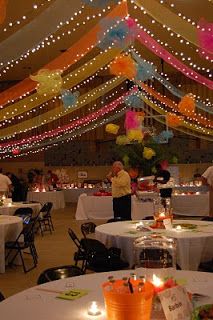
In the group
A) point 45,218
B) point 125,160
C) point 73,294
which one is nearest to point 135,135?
point 125,160

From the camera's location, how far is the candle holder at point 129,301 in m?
2.11

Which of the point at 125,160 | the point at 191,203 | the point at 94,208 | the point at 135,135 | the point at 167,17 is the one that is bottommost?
the point at 94,208

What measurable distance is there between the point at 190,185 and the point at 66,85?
223 inches

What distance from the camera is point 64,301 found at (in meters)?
2.85

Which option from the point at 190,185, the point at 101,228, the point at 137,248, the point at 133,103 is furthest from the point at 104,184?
the point at 137,248

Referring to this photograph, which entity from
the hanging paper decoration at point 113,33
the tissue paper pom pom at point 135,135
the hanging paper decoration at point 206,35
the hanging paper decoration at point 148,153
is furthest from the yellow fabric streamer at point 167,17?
the hanging paper decoration at point 148,153

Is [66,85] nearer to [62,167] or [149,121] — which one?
[149,121]

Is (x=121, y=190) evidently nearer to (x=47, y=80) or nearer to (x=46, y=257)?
(x=46, y=257)

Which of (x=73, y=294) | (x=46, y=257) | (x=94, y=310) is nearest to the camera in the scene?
(x=94, y=310)

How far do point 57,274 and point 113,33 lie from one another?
147 inches

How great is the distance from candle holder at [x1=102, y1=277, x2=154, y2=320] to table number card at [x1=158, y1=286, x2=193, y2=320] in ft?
0.22

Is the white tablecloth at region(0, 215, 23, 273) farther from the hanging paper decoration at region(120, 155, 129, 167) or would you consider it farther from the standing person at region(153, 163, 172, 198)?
the hanging paper decoration at region(120, 155, 129, 167)

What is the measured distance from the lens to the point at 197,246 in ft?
16.8

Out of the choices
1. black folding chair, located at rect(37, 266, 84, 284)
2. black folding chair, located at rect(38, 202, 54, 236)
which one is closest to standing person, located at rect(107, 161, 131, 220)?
black folding chair, located at rect(38, 202, 54, 236)
